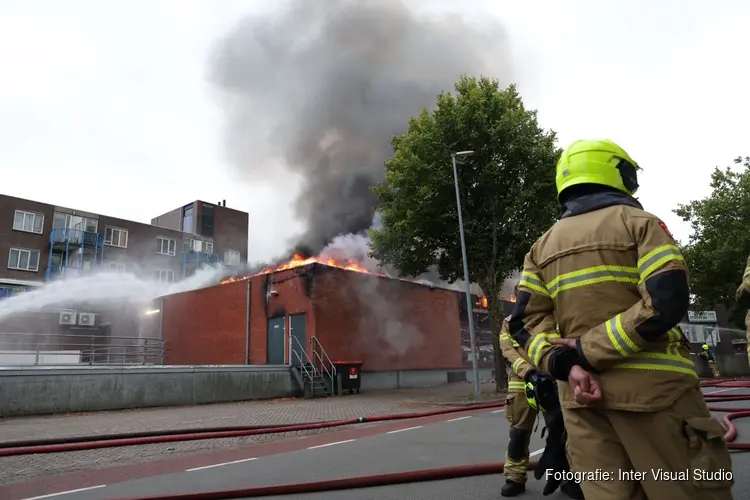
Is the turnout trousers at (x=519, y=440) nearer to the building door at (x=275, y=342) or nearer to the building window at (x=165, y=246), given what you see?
the building door at (x=275, y=342)

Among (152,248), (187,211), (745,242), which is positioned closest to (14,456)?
(745,242)

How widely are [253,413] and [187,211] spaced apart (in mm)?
33650

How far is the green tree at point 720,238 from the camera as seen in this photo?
21.4m

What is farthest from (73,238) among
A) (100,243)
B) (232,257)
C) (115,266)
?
(232,257)

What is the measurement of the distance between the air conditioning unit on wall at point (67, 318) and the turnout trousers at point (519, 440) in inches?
1135

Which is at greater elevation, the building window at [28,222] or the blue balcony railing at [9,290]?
the building window at [28,222]

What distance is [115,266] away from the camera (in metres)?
34.0

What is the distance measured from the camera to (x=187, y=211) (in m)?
41.8

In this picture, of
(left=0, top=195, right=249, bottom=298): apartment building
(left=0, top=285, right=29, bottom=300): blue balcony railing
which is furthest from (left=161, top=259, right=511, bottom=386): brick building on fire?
(left=0, top=195, right=249, bottom=298): apartment building

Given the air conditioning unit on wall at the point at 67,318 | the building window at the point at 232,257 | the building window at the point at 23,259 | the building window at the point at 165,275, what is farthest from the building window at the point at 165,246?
the air conditioning unit on wall at the point at 67,318

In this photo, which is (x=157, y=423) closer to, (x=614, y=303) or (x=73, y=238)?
(x=614, y=303)

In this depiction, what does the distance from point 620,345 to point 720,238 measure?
1006 inches

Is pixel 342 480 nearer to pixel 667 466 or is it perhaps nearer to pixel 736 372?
pixel 667 466

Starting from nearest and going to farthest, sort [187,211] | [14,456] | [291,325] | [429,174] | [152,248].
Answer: [14,456] < [429,174] < [291,325] < [152,248] < [187,211]
